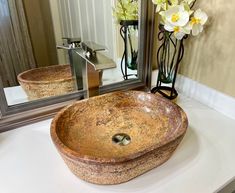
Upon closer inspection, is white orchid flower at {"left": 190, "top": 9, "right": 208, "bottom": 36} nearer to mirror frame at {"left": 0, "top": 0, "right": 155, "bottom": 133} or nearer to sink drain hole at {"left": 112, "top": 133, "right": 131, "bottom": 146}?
mirror frame at {"left": 0, "top": 0, "right": 155, "bottom": 133}

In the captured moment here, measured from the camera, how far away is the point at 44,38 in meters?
0.80

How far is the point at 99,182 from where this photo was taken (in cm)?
62

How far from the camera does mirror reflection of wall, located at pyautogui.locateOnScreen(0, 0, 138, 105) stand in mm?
742

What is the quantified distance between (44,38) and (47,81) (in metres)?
0.17

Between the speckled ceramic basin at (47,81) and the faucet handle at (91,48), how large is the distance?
105mm

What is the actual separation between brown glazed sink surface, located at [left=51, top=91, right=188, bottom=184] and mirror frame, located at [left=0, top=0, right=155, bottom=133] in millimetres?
106

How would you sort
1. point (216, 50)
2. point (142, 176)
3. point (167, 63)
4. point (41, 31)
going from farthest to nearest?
point (167, 63) → point (216, 50) → point (41, 31) → point (142, 176)

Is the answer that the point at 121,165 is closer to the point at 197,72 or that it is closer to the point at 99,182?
the point at 99,182

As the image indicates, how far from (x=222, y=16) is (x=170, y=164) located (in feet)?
1.97

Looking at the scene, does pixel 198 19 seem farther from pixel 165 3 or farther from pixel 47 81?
pixel 47 81

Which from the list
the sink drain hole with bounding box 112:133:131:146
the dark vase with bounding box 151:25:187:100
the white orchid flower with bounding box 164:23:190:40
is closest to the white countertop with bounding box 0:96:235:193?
the sink drain hole with bounding box 112:133:131:146

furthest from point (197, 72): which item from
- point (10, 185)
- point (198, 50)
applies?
point (10, 185)

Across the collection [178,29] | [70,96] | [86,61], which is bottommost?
[70,96]

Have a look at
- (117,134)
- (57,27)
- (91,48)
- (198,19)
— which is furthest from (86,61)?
(198,19)
